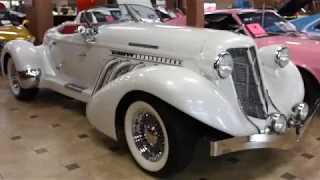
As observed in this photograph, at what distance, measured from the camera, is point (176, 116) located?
249 centimetres

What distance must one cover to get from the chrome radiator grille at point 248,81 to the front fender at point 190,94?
21 cm

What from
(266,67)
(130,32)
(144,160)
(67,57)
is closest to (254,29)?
(266,67)

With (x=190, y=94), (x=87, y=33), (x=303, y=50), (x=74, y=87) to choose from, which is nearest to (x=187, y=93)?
(x=190, y=94)

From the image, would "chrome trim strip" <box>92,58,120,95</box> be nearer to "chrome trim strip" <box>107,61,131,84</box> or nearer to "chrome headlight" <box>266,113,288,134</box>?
"chrome trim strip" <box>107,61,131,84</box>

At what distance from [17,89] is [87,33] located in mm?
1934

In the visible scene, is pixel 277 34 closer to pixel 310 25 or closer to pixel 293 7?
pixel 310 25

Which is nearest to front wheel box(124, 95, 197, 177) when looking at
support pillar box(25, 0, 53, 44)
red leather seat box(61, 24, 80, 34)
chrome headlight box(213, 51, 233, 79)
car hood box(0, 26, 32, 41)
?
chrome headlight box(213, 51, 233, 79)

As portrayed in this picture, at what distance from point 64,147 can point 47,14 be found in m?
4.66

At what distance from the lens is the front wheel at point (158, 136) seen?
2.46m

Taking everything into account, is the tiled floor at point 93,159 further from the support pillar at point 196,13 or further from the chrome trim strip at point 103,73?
the support pillar at point 196,13

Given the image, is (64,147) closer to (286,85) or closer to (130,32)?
A: (130,32)

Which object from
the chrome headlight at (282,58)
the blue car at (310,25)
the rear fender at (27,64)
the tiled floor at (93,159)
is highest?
the blue car at (310,25)

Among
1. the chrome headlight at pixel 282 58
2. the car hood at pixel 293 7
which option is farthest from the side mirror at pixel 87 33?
the car hood at pixel 293 7

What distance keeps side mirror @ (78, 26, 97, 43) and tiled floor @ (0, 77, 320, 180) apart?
38.1 inches
